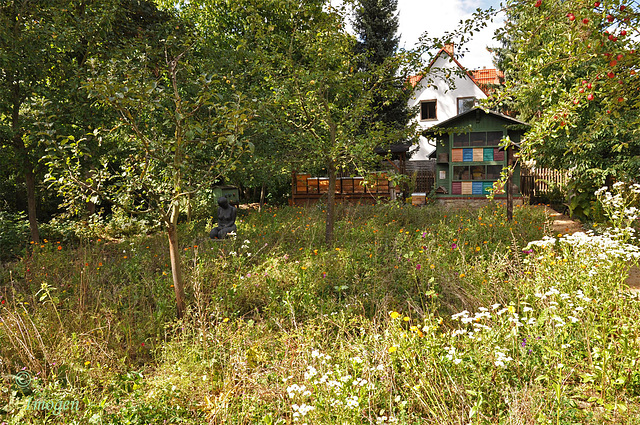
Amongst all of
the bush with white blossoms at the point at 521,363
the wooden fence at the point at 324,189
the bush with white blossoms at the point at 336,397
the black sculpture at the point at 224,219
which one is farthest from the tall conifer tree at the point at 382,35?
the bush with white blossoms at the point at 336,397

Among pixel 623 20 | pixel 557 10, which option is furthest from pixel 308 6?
pixel 623 20

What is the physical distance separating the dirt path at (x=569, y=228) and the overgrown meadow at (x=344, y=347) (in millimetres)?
2056

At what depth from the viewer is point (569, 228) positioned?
29.5 feet

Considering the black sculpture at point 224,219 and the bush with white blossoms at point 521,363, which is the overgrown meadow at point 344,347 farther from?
the black sculpture at point 224,219

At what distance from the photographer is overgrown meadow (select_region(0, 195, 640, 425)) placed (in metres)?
2.46

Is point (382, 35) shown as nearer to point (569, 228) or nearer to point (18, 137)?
point (569, 228)

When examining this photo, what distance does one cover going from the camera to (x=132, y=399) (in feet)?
9.23

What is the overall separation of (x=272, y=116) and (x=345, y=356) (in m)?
4.19

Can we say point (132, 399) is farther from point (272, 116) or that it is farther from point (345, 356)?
point (272, 116)

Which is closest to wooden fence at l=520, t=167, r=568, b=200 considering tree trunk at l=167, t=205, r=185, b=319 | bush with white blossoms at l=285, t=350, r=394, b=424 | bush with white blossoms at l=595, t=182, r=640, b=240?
bush with white blossoms at l=595, t=182, r=640, b=240

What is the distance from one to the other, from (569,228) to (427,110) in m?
16.4

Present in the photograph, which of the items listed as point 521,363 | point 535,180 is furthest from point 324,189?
point 521,363

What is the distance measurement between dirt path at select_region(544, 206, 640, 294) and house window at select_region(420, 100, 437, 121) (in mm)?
13739

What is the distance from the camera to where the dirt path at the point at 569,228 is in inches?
210
